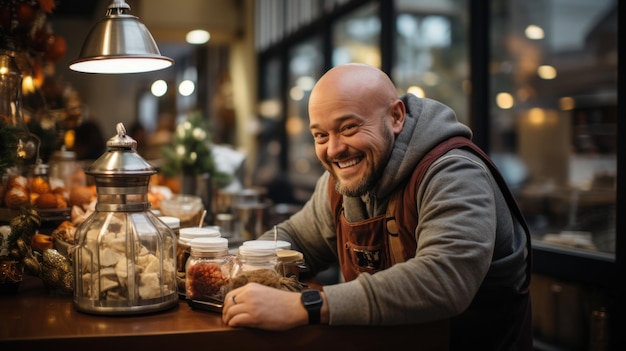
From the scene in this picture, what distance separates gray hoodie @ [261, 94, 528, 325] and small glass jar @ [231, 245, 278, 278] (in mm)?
201

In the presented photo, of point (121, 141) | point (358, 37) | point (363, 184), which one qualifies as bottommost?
point (363, 184)

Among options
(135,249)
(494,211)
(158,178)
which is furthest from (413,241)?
(158,178)

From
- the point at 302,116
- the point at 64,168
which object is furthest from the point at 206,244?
the point at 302,116

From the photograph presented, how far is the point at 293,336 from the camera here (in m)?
1.65

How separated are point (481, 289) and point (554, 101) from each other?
4.15 metres

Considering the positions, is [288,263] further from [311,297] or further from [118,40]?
[118,40]

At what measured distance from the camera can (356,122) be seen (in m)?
1.99

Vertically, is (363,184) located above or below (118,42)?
below

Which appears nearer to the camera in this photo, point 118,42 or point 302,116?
point 118,42

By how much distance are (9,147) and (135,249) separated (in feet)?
2.40

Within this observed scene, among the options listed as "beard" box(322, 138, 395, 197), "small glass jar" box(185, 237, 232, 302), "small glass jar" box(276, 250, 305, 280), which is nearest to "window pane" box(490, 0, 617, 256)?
"beard" box(322, 138, 395, 197)

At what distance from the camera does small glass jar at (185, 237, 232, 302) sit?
70.3 inches

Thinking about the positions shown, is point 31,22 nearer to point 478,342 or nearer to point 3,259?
point 3,259

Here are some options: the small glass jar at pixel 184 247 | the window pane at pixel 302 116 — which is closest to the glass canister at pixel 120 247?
the small glass jar at pixel 184 247
